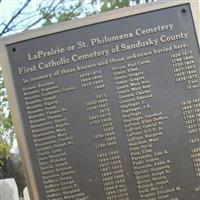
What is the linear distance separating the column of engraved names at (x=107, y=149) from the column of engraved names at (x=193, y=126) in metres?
0.71

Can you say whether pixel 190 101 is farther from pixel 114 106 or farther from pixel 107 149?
pixel 107 149

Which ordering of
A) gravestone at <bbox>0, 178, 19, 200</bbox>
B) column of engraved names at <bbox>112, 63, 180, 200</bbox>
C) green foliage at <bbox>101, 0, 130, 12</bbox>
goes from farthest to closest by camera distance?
1. green foliage at <bbox>101, 0, 130, 12</bbox>
2. gravestone at <bbox>0, 178, 19, 200</bbox>
3. column of engraved names at <bbox>112, 63, 180, 200</bbox>

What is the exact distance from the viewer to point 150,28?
6.14 metres

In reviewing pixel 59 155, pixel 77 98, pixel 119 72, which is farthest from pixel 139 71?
pixel 59 155

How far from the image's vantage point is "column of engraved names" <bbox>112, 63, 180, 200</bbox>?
5.96 meters

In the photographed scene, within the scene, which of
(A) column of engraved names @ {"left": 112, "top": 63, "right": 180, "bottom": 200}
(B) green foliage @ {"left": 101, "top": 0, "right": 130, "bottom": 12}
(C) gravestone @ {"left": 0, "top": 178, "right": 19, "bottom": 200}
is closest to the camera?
(A) column of engraved names @ {"left": 112, "top": 63, "right": 180, "bottom": 200}

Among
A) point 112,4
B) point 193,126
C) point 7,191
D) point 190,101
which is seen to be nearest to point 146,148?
point 193,126

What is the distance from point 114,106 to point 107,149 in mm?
430

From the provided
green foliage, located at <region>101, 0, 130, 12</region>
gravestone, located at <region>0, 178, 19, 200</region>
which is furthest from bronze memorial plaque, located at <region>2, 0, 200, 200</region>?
green foliage, located at <region>101, 0, 130, 12</region>

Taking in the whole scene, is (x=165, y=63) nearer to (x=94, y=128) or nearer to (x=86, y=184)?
(x=94, y=128)

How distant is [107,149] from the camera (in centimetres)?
602

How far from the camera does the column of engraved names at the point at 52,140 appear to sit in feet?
19.8

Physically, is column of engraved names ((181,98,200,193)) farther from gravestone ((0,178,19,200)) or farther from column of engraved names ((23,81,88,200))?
gravestone ((0,178,19,200))

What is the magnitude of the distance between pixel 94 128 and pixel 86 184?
0.56 metres
